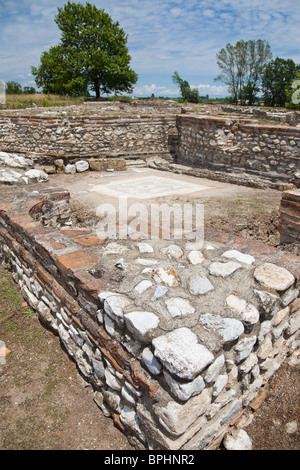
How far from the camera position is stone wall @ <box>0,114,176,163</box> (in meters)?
9.13

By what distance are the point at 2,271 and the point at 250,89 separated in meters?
43.4

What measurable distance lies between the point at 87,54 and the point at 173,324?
32.7m

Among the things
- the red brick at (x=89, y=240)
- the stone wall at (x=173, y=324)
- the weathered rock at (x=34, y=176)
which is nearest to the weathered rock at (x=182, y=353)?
the stone wall at (x=173, y=324)

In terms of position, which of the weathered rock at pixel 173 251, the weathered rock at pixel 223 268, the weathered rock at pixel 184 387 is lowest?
the weathered rock at pixel 184 387

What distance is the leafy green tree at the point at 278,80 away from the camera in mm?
33438

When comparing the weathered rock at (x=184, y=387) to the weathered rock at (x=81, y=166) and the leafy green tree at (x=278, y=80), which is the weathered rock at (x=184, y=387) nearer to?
the weathered rock at (x=81, y=166)

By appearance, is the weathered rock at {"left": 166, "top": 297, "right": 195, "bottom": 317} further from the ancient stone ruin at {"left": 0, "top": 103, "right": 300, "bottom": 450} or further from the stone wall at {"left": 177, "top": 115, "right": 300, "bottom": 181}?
the stone wall at {"left": 177, "top": 115, "right": 300, "bottom": 181}

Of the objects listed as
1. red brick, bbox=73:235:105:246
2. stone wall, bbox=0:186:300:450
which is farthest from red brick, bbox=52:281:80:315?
red brick, bbox=73:235:105:246

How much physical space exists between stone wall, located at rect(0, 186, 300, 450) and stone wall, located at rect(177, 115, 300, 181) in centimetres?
481

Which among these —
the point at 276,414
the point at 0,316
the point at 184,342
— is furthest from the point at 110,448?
the point at 0,316

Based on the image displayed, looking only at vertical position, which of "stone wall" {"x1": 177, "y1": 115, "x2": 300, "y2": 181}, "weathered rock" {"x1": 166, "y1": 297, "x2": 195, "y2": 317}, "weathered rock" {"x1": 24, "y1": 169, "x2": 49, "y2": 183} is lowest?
"weathered rock" {"x1": 166, "y1": 297, "x2": 195, "y2": 317}

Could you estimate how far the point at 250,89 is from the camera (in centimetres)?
3988

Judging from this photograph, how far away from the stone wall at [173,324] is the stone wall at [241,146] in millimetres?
4811

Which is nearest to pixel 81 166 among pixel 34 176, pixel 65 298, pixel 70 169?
pixel 70 169
